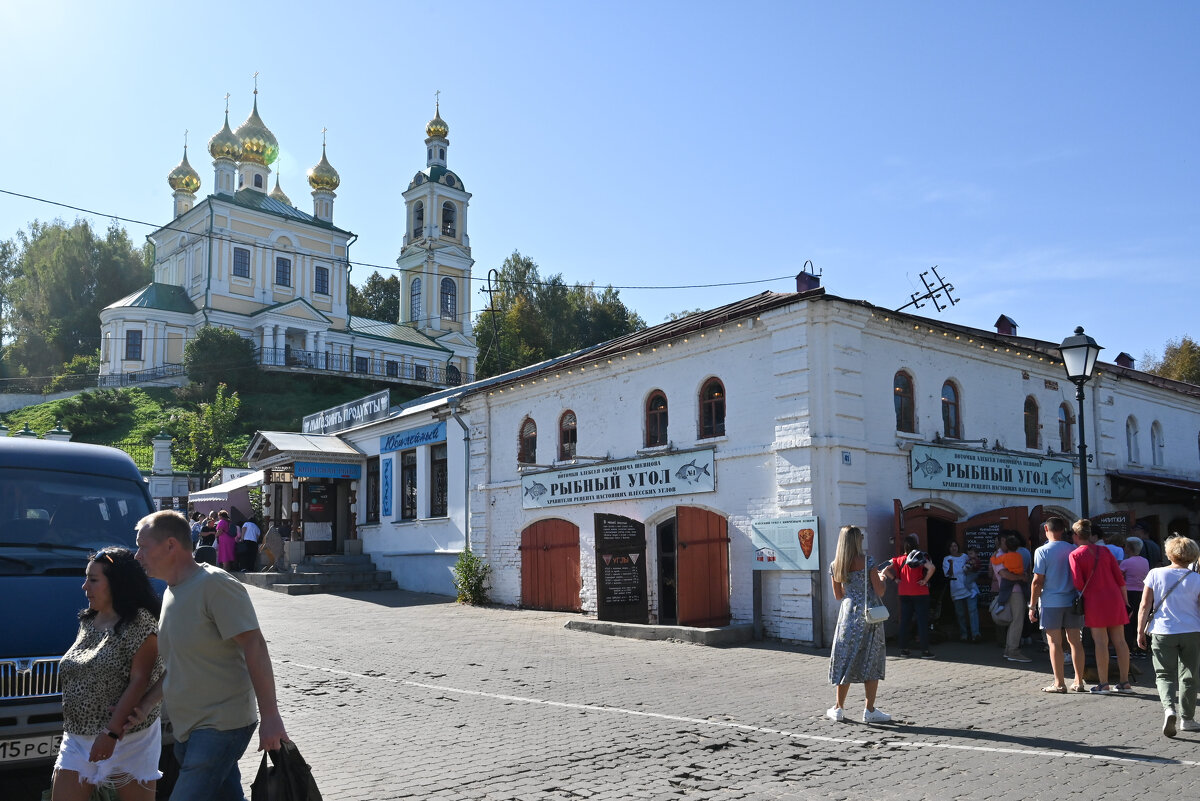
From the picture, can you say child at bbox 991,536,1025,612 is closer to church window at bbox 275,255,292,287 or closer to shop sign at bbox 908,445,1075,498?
shop sign at bbox 908,445,1075,498

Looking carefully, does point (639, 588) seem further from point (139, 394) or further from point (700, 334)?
point (139, 394)

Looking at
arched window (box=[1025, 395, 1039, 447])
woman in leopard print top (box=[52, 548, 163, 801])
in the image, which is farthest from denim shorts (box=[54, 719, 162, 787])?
arched window (box=[1025, 395, 1039, 447])

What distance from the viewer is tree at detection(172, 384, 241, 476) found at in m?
45.2

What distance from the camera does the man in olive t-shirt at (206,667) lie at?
414 cm

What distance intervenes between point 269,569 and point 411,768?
66.8 feet

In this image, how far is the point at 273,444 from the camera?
2658 centimetres

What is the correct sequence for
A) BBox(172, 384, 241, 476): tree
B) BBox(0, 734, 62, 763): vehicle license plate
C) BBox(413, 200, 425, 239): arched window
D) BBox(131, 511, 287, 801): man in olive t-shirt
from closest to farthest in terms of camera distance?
BBox(131, 511, 287, 801): man in olive t-shirt, BBox(0, 734, 62, 763): vehicle license plate, BBox(172, 384, 241, 476): tree, BBox(413, 200, 425, 239): arched window

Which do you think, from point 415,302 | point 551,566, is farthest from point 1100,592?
point 415,302

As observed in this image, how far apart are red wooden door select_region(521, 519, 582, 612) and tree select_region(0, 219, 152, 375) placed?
2769 inches

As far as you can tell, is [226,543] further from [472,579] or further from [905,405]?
[905,405]

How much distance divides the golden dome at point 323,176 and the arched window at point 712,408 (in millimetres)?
65893

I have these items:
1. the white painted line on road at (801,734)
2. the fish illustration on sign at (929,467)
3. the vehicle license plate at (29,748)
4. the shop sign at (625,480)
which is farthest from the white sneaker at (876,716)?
the fish illustration on sign at (929,467)

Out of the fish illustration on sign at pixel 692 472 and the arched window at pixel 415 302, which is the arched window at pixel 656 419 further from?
the arched window at pixel 415 302

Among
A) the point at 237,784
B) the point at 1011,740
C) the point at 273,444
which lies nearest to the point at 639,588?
the point at 1011,740
